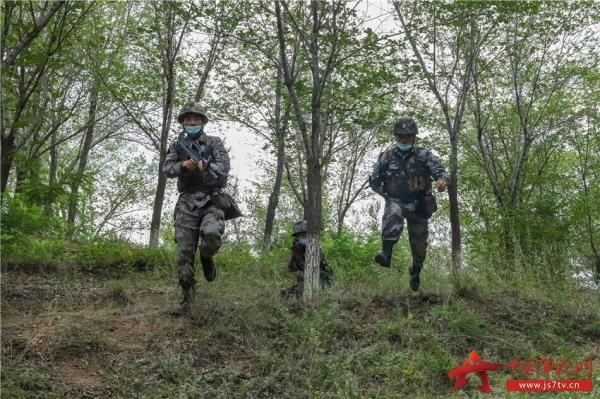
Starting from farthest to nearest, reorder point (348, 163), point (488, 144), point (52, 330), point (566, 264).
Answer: point (348, 163)
point (488, 144)
point (566, 264)
point (52, 330)

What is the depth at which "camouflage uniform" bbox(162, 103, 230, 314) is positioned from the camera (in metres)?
5.90

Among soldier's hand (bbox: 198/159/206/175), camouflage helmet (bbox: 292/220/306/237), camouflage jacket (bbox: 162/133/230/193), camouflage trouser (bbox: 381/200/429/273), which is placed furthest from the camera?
camouflage helmet (bbox: 292/220/306/237)

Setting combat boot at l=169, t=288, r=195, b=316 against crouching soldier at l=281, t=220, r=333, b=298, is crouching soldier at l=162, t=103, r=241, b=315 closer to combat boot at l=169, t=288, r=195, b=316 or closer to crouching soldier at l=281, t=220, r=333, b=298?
combat boot at l=169, t=288, r=195, b=316

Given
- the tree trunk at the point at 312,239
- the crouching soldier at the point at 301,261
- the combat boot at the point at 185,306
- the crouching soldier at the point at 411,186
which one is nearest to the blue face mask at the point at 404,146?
the crouching soldier at the point at 411,186

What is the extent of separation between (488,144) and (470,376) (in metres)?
13.1

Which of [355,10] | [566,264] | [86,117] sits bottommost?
[566,264]

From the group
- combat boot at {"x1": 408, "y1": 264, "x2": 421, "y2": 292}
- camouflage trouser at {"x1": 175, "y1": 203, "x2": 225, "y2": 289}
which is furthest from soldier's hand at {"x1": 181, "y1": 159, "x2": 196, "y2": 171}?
combat boot at {"x1": 408, "y1": 264, "x2": 421, "y2": 292}

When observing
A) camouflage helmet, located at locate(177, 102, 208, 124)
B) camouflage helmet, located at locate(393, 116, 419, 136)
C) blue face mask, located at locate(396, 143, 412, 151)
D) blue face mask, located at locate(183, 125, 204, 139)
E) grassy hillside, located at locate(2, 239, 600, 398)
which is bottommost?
grassy hillside, located at locate(2, 239, 600, 398)

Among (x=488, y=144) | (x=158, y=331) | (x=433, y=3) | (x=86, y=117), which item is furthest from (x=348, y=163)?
(x=158, y=331)

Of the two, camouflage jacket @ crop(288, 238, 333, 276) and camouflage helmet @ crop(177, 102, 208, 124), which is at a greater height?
camouflage helmet @ crop(177, 102, 208, 124)

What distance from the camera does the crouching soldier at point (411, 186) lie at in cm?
689

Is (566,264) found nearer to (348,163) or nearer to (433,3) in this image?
(433,3)

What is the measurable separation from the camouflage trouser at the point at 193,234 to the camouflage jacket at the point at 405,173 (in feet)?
7.66

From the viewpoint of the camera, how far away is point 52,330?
5047mm
